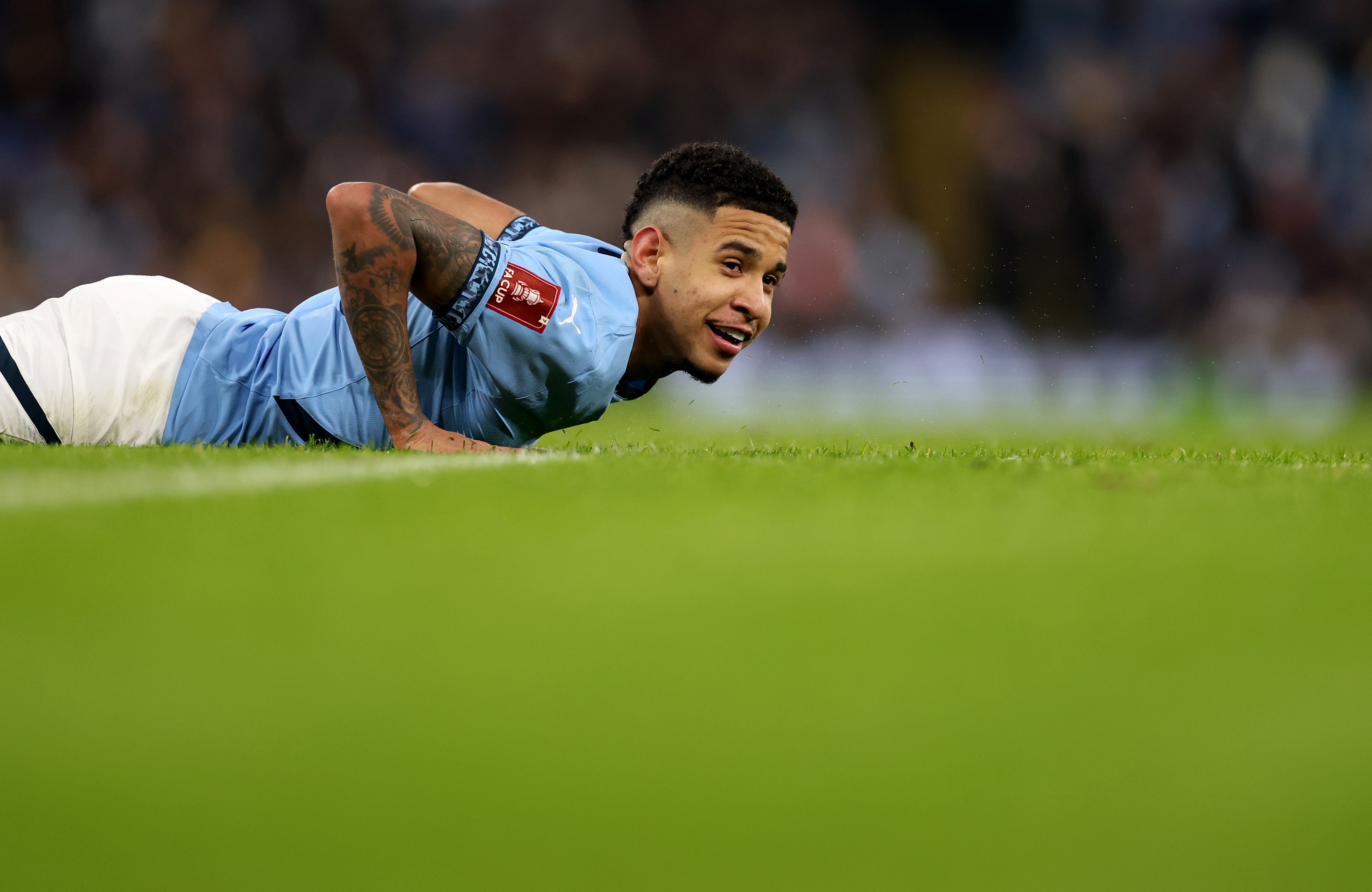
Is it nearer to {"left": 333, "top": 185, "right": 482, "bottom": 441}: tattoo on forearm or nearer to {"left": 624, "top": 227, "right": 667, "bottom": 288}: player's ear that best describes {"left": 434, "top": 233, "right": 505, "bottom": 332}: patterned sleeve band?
{"left": 333, "top": 185, "right": 482, "bottom": 441}: tattoo on forearm

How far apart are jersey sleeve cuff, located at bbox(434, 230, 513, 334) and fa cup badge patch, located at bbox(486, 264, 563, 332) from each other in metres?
0.03

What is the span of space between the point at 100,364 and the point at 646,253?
163cm

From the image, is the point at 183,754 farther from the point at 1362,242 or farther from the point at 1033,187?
the point at 1362,242

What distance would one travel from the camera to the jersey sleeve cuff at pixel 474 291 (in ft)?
9.90

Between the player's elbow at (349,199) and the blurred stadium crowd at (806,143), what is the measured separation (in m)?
8.60

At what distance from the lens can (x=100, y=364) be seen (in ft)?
11.5

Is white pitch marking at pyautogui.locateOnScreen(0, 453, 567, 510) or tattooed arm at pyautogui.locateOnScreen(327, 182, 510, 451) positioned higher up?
tattooed arm at pyautogui.locateOnScreen(327, 182, 510, 451)

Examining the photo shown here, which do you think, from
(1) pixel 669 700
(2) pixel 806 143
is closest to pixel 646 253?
(1) pixel 669 700

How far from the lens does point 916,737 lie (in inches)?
44.5

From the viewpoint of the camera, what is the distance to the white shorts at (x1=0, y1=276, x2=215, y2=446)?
3.47 m

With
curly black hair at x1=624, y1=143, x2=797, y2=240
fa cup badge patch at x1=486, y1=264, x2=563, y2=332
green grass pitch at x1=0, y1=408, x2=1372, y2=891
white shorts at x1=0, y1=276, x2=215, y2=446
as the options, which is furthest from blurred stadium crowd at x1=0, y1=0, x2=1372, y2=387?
green grass pitch at x1=0, y1=408, x2=1372, y2=891

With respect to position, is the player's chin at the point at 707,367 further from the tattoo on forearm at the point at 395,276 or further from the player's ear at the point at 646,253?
the tattoo on forearm at the point at 395,276

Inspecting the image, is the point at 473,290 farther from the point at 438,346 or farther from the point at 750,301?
the point at 750,301

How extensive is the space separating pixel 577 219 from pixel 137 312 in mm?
8515
